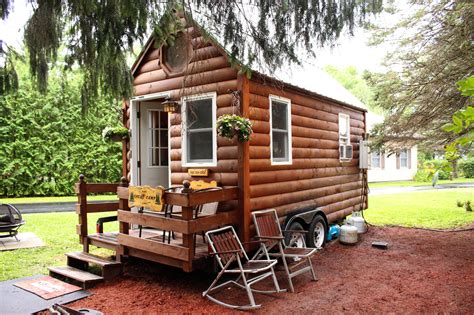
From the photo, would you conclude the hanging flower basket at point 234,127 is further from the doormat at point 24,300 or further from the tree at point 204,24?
the doormat at point 24,300

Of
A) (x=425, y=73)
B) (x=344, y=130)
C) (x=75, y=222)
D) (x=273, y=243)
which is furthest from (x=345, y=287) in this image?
(x=75, y=222)

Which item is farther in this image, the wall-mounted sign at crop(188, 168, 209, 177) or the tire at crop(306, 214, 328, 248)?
the tire at crop(306, 214, 328, 248)

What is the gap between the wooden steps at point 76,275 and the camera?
189 inches

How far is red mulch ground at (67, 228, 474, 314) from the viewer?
4172 millimetres

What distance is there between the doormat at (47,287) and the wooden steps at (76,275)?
0.33 ft

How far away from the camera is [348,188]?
8.95 metres

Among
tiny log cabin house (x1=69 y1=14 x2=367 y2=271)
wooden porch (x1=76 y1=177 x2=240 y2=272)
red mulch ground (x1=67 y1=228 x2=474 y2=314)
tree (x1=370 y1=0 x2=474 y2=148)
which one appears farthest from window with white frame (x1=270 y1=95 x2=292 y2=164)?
tree (x1=370 y1=0 x2=474 y2=148)

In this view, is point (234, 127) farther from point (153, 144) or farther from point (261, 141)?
point (153, 144)

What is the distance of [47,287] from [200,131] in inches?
120

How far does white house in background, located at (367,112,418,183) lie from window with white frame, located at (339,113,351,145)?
13.5 meters

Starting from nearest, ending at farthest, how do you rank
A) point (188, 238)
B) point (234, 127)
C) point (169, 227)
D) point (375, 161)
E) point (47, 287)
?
point (188, 238)
point (169, 227)
point (47, 287)
point (234, 127)
point (375, 161)

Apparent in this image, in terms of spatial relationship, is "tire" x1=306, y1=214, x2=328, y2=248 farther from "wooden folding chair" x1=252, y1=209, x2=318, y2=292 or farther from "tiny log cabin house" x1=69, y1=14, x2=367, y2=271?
"wooden folding chair" x1=252, y1=209, x2=318, y2=292

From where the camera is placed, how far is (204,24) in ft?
13.3

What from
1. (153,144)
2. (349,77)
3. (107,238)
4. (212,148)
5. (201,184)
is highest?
(349,77)
